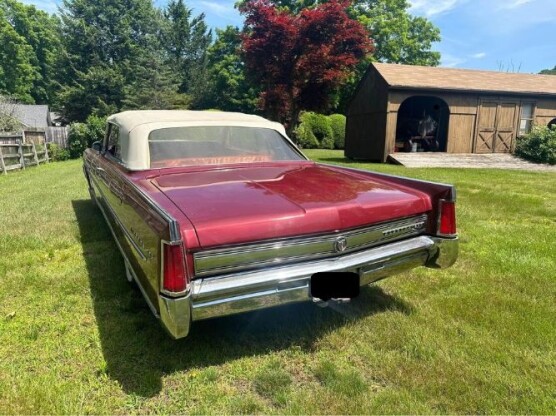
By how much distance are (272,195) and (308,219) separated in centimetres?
38

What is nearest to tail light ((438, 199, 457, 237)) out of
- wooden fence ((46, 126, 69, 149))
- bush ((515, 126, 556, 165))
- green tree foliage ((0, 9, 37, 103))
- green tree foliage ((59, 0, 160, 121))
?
bush ((515, 126, 556, 165))

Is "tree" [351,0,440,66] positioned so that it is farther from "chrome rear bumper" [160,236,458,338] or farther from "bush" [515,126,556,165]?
"chrome rear bumper" [160,236,458,338]

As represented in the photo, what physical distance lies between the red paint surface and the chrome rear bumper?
0.68 feet

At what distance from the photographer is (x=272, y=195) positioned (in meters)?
2.67

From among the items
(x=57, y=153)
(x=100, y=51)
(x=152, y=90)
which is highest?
(x=100, y=51)

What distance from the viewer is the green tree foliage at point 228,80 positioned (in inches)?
1475

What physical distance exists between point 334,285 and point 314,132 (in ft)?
83.6

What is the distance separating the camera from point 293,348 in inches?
109

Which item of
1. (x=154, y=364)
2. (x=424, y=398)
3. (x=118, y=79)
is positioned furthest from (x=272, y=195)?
(x=118, y=79)

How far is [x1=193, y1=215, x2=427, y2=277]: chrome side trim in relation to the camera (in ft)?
7.26

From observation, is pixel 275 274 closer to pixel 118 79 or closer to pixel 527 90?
pixel 527 90

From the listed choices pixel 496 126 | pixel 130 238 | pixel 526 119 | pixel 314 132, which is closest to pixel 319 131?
pixel 314 132

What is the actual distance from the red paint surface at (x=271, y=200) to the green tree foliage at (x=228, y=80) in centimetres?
3402

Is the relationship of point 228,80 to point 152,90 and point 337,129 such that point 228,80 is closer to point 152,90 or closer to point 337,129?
point 152,90
